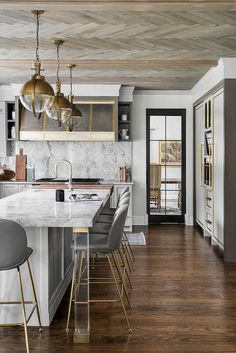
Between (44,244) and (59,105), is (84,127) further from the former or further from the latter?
(44,244)

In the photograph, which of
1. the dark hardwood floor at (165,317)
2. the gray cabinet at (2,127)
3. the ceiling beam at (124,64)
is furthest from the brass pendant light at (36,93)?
the gray cabinet at (2,127)

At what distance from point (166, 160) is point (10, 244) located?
610cm

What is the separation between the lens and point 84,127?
8.01 m

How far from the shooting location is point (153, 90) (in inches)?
333

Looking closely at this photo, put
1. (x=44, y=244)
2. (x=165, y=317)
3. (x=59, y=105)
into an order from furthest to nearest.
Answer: (x=59, y=105) → (x=165, y=317) → (x=44, y=244)

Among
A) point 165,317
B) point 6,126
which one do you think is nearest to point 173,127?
point 6,126

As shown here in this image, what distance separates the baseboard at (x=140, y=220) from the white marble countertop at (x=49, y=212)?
13.7 ft

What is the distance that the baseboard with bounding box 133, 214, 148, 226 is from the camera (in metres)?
8.64

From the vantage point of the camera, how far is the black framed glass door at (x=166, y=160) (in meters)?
8.69

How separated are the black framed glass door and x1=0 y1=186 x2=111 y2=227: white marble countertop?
14.2 ft

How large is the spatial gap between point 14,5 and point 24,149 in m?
4.90

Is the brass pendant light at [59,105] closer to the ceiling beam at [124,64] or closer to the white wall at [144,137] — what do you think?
the ceiling beam at [124,64]

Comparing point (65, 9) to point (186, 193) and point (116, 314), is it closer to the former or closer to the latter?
point (116, 314)

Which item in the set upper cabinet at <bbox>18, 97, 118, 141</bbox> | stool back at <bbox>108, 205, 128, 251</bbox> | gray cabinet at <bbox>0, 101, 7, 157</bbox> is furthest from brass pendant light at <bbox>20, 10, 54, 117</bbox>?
gray cabinet at <bbox>0, 101, 7, 157</bbox>
